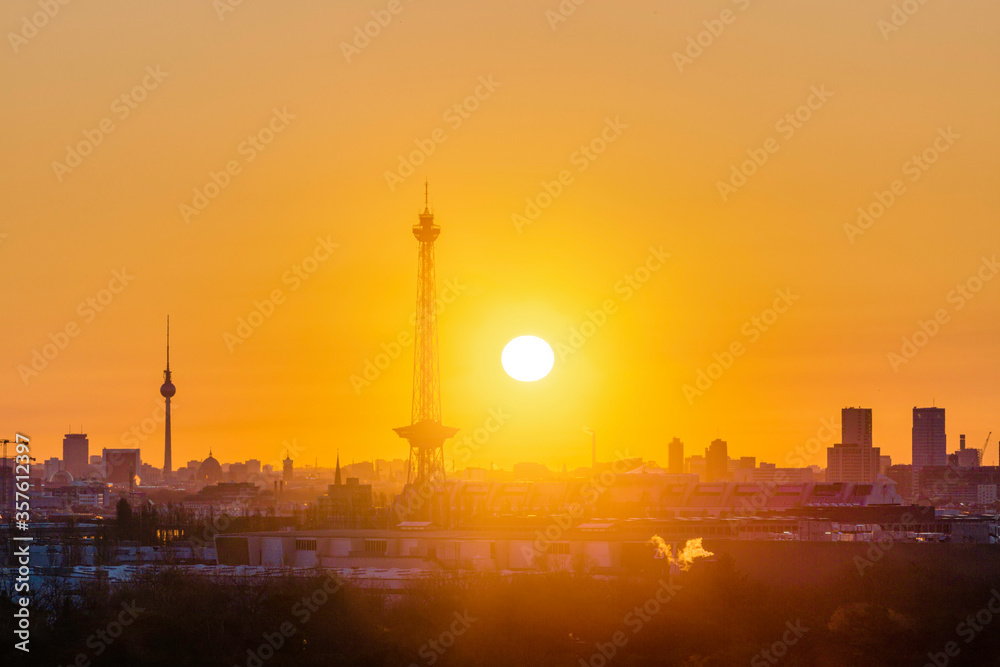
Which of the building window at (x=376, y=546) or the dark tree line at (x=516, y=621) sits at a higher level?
the building window at (x=376, y=546)

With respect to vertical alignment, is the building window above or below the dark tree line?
above

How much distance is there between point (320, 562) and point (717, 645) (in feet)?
89.4

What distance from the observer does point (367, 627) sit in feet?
201

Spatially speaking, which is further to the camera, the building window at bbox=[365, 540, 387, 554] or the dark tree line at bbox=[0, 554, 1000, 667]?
the building window at bbox=[365, 540, 387, 554]

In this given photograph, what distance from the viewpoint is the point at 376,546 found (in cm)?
8438

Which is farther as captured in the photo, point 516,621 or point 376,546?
point 376,546

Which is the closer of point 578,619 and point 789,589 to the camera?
point 578,619

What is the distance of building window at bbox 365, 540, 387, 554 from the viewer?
83.8 m

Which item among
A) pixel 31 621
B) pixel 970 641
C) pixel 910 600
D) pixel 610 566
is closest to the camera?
pixel 31 621

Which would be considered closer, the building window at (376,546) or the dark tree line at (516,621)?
the dark tree line at (516,621)

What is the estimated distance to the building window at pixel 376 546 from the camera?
275ft

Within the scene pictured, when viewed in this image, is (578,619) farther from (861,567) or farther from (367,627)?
(861,567)

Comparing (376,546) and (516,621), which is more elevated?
(376,546)

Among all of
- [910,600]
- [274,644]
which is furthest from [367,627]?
[910,600]
